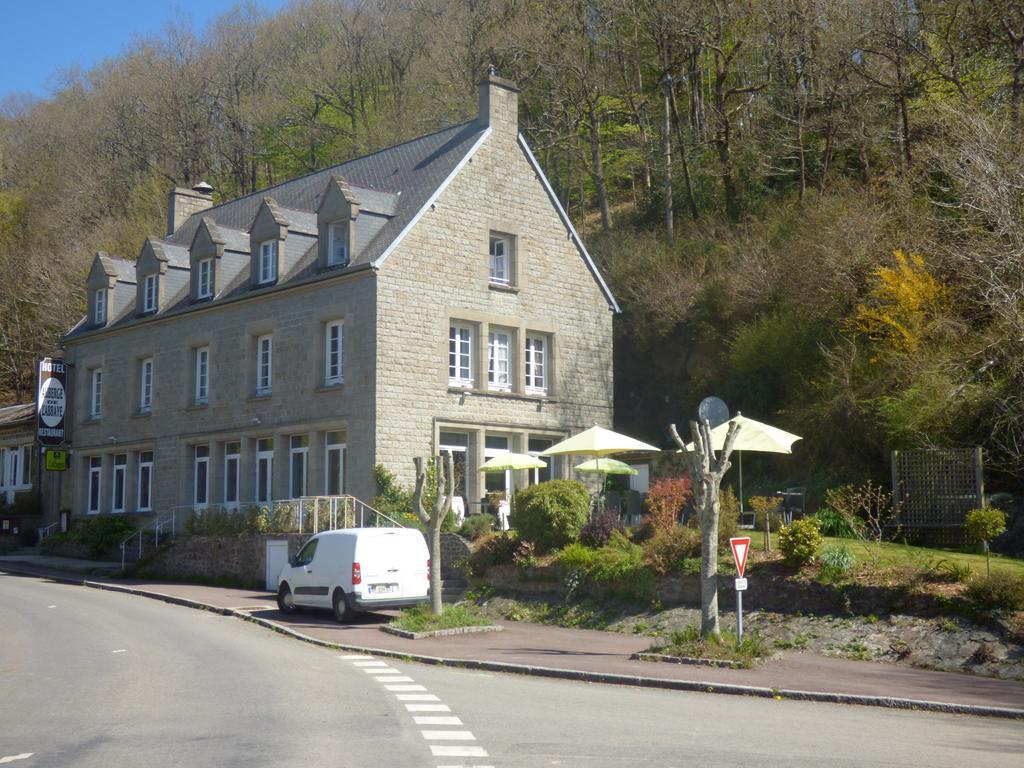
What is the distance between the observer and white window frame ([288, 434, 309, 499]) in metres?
31.1

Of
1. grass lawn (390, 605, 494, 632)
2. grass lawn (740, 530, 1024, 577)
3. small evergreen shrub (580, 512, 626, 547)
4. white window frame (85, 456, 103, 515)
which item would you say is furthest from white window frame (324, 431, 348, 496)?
grass lawn (740, 530, 1024, 577)

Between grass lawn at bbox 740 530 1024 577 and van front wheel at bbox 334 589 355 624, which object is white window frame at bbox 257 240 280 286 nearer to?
van front wheel at bbox 334 589 355 624

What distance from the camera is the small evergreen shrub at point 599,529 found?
73.5 ft

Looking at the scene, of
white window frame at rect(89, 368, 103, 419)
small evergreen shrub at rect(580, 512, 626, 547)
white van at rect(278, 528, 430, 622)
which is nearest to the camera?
white van at rect(278, 528, 430, 622)

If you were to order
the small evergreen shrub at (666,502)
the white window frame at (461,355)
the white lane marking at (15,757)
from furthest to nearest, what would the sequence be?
the white window frame at (461,355)
the small evergreen shrub at (666,502)
the white lane marking at (15,757)

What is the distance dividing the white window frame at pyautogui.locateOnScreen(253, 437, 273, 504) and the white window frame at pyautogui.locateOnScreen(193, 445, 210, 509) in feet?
7.22

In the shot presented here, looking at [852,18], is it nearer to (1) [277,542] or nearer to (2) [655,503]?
(2) [655,503]

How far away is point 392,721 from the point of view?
10812 mm

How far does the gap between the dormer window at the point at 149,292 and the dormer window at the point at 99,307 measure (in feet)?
8.28

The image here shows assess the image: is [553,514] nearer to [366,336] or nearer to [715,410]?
[715,410]

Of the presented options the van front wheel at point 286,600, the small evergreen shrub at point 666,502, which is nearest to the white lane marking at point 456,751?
the small evergreen shrub at point 666,502

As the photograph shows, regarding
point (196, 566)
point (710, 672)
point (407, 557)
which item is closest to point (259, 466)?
point (196, 566)

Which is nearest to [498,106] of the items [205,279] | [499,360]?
[499,360]

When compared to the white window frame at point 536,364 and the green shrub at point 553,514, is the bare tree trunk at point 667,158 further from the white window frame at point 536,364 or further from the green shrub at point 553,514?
the green shrub at point 553,514
